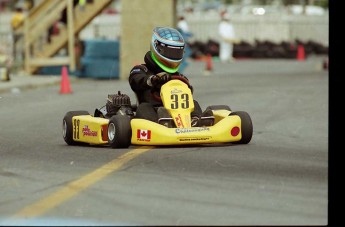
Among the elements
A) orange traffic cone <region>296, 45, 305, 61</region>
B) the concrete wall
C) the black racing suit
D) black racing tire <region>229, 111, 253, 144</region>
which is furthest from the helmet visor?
orange traffic cone <region>296, 45, 305, 61</region>

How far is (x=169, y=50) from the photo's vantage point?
1246cm

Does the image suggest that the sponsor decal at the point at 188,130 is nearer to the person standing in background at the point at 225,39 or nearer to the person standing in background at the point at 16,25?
the person standing in background at the point at 16,25

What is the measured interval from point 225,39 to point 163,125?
30186 mm

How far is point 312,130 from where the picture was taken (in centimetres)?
1486

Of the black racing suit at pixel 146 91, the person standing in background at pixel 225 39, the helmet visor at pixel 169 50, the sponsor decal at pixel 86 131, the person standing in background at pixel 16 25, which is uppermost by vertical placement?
the helmet visor at pixel 169 50

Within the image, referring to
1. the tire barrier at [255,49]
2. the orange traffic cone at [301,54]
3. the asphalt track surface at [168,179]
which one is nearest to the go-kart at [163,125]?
the asphalt track surface at [168,179]

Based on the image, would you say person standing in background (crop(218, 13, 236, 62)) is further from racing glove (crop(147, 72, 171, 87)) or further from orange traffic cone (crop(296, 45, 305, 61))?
racing glove (crop(147, 72, 171, 87))

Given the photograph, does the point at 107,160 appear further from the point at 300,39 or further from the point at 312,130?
the point at 300,39

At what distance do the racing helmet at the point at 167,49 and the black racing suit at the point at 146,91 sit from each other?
8 centimetres

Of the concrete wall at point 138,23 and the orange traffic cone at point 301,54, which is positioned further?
the orange traffic cone at point 301,54

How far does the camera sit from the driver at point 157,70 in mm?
12219

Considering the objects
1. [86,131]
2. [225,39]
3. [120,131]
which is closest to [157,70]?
[86,131]

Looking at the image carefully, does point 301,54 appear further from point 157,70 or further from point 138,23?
point 157,70
